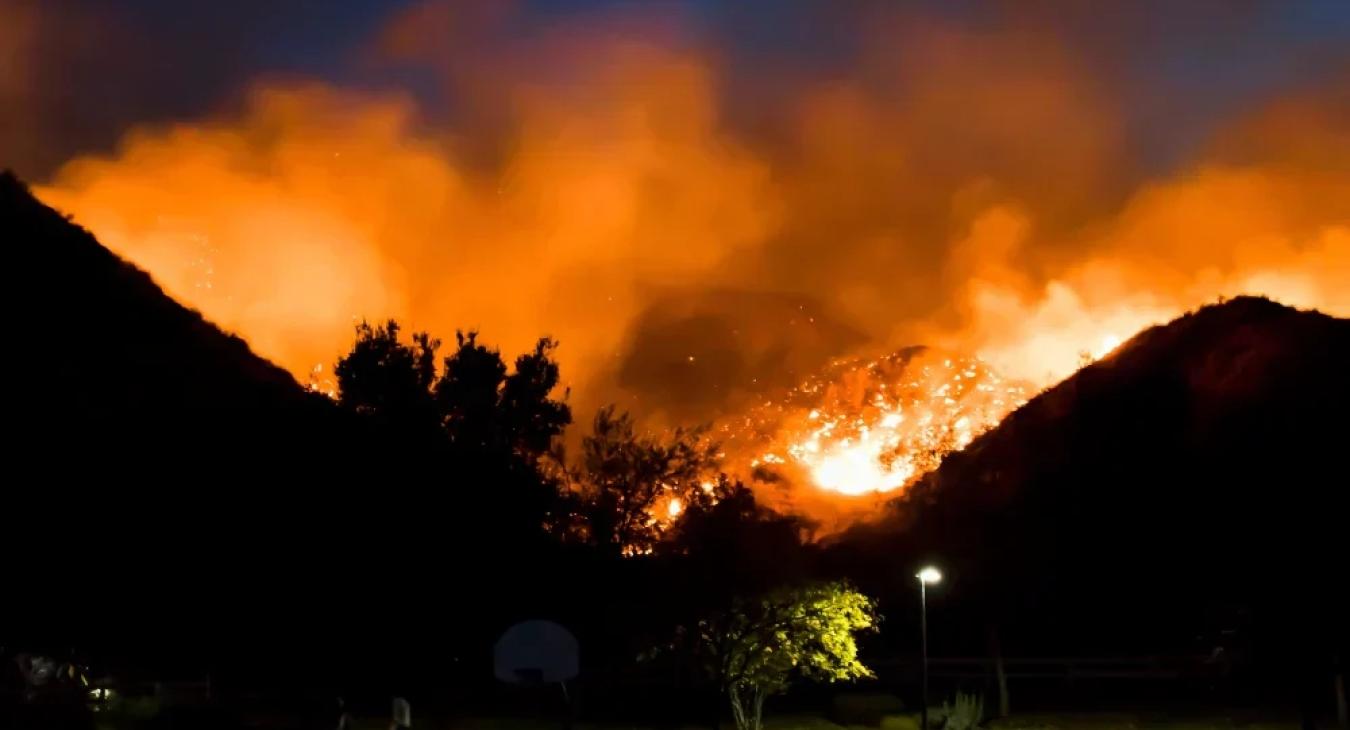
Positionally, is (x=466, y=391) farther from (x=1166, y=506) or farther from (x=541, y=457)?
(x=1166, y=506)

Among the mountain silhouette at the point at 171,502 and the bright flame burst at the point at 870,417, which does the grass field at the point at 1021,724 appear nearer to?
the mountain silhouette at the point at 171,502

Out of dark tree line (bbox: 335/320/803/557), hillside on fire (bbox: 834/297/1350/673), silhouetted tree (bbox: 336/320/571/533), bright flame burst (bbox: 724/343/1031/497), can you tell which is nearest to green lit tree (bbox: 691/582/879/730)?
dark tree line (bbox: 335/320/803/557)

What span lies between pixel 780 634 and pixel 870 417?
92554 mm

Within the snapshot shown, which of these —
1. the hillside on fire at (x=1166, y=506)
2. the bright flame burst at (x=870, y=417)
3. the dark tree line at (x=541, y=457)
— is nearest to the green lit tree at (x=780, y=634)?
the dark tree line at (x=541, y=457)

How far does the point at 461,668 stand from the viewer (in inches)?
1663

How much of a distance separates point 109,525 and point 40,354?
37.6 ft

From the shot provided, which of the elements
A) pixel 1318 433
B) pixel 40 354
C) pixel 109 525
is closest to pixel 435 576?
pixel 109 525

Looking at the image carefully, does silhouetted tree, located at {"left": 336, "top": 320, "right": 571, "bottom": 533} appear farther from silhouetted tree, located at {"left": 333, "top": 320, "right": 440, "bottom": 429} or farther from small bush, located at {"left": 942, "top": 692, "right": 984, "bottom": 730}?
small bush, located at {"left": 942, "top": 692, "right": 984, "bottom": 730}

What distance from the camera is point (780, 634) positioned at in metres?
36.1

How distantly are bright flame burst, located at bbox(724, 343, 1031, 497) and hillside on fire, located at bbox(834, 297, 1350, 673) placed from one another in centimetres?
2128

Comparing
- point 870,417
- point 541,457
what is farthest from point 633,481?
point 870,417

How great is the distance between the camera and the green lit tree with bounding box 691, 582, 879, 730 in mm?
35844

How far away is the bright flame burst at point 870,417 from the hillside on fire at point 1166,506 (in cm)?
2128

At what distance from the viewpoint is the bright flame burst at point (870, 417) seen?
118 metres
